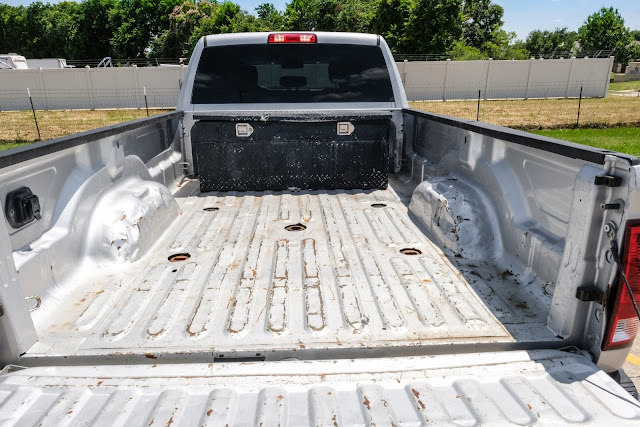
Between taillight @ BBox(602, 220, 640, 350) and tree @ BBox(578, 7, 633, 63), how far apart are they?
81.2 metres

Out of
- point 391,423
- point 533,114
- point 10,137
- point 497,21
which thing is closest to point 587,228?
point 391,423

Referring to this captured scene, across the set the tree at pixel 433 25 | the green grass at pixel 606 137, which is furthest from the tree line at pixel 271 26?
the green grass at pixel 606 137

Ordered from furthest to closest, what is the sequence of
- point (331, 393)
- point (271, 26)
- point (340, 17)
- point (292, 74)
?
1. point (271, 26)
2. point (340, 17)
3. point (292, 74)
4. point (331, 393)

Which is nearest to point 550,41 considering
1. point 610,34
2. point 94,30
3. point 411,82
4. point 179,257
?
point 610,34

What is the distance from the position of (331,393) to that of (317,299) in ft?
2.38

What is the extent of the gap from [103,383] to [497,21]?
61.8 metres

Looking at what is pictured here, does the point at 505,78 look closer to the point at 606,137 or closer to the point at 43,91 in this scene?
the point at 606,137

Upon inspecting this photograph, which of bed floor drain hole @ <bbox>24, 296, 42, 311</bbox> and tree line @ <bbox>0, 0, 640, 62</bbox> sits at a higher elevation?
tree line @ <bbox>0, 0, 640, 62</bbox>

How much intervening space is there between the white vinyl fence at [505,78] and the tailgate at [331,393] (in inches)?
1204

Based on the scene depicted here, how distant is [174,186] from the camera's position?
4434 millimetres

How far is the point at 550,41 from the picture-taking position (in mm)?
76938

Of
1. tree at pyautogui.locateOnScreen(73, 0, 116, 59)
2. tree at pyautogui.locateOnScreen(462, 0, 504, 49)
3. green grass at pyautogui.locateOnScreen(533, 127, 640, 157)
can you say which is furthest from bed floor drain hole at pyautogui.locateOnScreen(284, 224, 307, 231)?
tree at pyautogui.locateOnScreen(73, 0, 116, 59)

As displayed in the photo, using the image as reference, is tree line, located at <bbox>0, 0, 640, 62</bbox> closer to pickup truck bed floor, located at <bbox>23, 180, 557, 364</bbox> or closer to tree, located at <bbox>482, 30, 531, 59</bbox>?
tree, located at <bbox>482, 30, 531, 59</bbox>

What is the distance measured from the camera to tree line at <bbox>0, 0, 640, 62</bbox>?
3803cm
